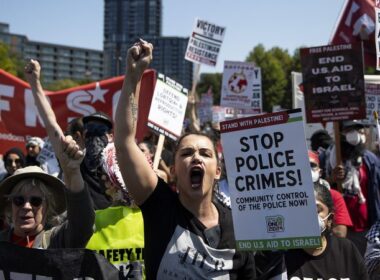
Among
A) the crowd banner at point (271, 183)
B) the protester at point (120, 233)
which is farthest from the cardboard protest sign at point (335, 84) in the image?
the crowd banner at point (271, 183)

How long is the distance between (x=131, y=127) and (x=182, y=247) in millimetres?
560

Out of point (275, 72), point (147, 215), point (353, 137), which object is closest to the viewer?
point (147, 215)

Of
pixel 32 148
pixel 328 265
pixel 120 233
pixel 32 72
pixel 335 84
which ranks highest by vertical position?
pixel 335 84

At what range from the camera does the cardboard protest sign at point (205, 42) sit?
11641 millimetres

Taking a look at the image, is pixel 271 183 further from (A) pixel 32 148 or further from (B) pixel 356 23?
(B) pixel 356 23

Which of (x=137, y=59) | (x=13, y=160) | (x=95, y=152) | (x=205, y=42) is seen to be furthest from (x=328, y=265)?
(x=205, y=42)

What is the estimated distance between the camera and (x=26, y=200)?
3.30 m

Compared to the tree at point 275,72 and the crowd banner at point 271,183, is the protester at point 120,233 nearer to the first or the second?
the crowd banner at point 271,183

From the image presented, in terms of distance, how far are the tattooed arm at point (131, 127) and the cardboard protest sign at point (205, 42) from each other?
28.1 feet

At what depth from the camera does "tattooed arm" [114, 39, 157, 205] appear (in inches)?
116

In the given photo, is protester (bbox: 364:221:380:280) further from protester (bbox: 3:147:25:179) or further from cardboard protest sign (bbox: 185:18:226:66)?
cardboard protest sign (bbox: 185:18:226:66)

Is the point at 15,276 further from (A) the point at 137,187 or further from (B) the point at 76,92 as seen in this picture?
(B) the point at 76,92

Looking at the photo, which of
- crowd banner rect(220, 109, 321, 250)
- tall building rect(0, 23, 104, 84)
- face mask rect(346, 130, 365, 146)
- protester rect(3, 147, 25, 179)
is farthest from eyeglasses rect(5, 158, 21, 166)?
tall building rect(0, 23, 104, 84)

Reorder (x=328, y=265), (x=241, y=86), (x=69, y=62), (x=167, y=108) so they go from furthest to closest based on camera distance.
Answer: (x=69, y=62) < (x=241, y=86) < (x=167, y=108) < (x=328, y=265)
